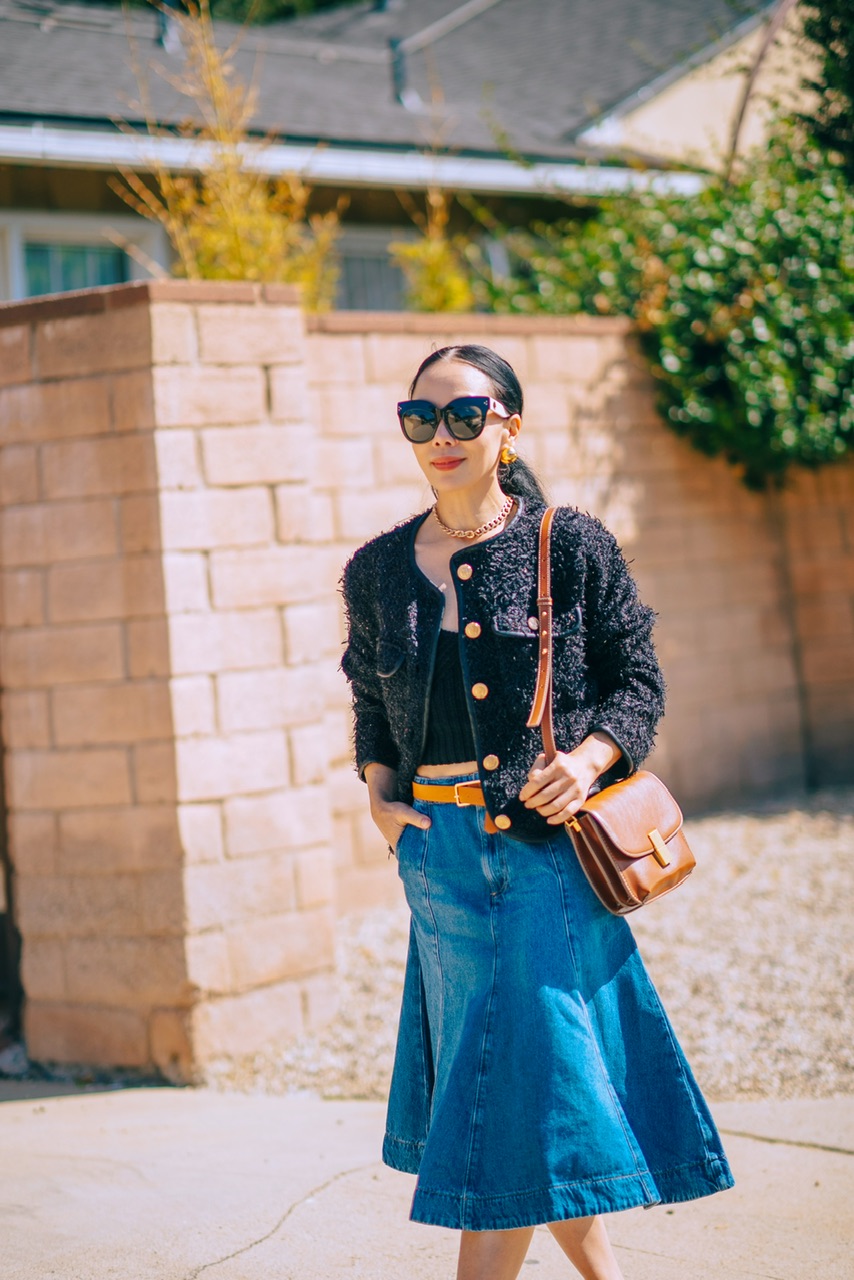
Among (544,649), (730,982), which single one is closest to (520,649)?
(544,649)

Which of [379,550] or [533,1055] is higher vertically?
[379,550]

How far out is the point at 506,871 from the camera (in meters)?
2.67

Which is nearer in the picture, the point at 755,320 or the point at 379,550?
the point at 379,550

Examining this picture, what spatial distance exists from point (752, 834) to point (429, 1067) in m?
4.59

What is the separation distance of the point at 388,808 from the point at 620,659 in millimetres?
558

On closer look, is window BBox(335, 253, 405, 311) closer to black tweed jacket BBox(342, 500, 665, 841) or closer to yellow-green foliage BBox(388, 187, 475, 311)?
yellow-green foliage BBox(388, 187, 475, 311)

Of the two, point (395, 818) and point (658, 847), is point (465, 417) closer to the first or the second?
point (395, 818)

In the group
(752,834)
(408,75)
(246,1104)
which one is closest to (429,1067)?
(246,1104)

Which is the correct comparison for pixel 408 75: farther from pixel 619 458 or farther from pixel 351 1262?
pixel 351 1262

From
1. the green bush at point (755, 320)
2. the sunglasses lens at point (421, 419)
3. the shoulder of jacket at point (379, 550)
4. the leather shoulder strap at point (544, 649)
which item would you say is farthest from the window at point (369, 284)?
the leather shoulder strap at point (544, 649)

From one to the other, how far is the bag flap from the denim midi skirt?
11 centimetres

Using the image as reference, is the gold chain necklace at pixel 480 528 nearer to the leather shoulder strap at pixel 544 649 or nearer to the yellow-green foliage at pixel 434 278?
the leather shoulder strap at pixel 544 649

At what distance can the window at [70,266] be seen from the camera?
820 cm

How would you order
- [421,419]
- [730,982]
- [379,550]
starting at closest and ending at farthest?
1. [421,419]
2. [379,550]
3. [730,982]
